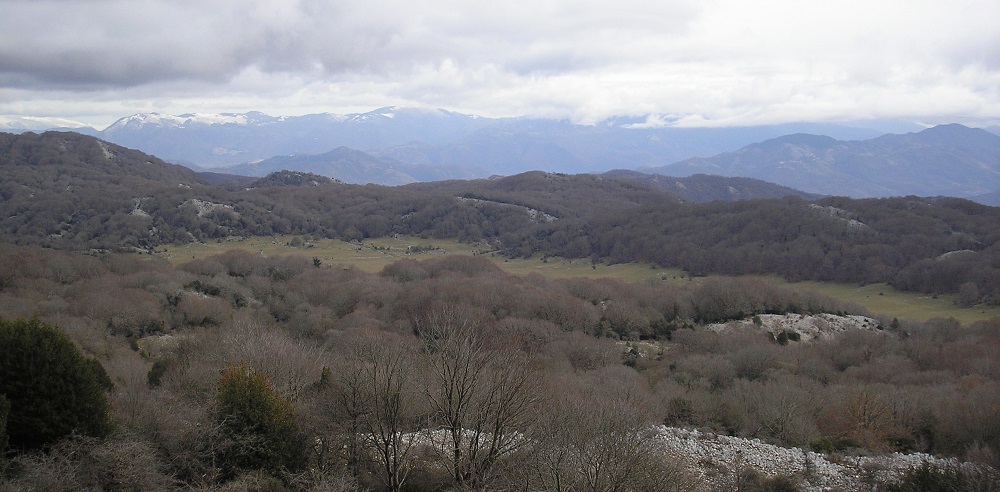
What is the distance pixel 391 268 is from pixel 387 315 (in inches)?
936

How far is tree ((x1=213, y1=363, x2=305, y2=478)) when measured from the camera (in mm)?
17734

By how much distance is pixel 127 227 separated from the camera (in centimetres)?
11462

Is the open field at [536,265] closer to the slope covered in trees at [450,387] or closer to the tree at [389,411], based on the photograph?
→ the slope covered in trees at [450,387]

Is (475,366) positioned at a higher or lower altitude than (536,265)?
higher

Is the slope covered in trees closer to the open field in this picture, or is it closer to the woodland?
the woodland

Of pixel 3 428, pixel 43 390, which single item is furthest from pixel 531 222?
pixel 3 428

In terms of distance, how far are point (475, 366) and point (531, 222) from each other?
447 ft

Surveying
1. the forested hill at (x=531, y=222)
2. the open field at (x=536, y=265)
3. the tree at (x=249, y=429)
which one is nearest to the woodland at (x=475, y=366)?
the tree at (x=249, y=429)

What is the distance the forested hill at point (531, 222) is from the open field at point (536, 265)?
→ 3.66m

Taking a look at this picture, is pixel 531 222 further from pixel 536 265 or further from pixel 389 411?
pixel 389 411

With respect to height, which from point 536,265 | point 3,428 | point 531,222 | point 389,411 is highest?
point 3,428

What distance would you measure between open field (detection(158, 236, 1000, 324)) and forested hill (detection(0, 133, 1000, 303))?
3655 millimetres

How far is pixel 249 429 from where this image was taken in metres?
17.7

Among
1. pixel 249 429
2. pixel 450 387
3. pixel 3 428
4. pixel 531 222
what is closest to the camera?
pixel 3 428
